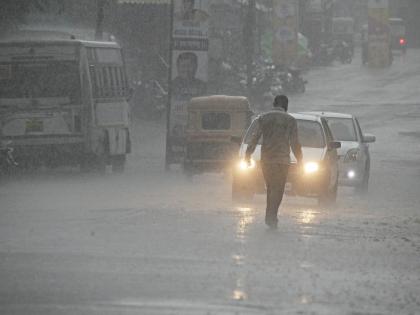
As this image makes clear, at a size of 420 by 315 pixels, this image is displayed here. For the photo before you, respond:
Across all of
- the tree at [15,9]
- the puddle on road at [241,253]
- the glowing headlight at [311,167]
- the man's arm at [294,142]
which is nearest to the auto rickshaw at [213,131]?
the tree at [15,9]

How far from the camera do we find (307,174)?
2100cm

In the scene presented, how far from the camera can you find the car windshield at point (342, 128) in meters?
27.1

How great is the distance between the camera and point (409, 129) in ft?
169

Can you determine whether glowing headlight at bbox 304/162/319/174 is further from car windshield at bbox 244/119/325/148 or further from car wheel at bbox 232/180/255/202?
car wheel at bbox 232/180/255/202

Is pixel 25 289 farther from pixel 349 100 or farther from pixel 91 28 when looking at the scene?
pixel 349 100

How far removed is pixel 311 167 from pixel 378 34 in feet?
212

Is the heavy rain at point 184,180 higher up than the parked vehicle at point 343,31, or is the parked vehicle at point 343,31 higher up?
the parked vehicle at point 343,31

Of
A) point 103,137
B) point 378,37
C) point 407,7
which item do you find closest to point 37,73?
point 103,137

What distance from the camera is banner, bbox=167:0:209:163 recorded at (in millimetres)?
34188

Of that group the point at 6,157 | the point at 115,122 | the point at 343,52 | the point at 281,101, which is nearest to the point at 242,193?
the point at 281,101

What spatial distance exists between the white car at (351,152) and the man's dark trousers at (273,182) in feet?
30.8

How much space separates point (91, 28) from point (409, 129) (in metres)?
12.6

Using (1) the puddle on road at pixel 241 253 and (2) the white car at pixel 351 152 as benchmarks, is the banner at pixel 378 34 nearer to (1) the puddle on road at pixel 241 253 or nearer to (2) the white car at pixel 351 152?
(2) the white car at pixel 351 152

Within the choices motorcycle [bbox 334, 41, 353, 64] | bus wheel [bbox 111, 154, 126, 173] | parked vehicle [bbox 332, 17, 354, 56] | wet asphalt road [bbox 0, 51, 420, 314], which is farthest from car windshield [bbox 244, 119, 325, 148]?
parked vehicle [bbox 332, 17, 354, 56]
